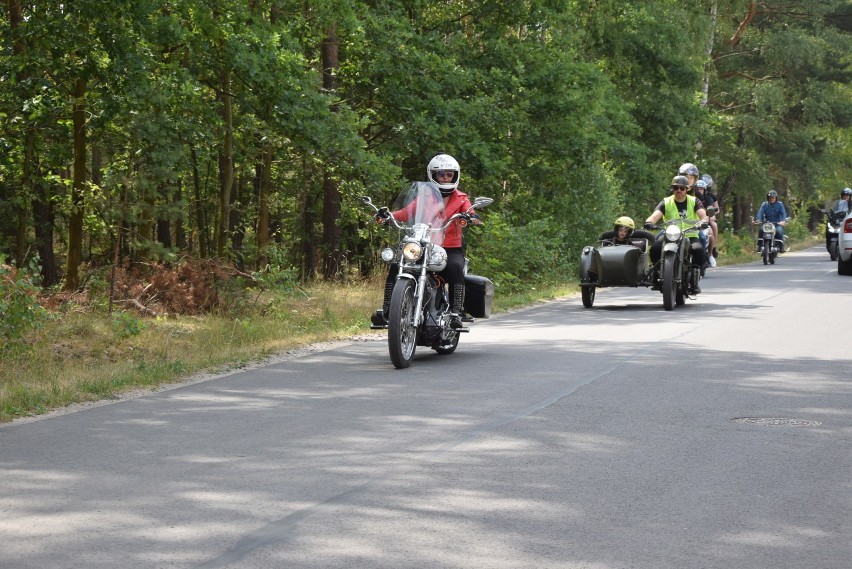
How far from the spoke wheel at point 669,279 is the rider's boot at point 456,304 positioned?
22.6ft

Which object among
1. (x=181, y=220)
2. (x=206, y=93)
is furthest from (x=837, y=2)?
(x=181, y=220)

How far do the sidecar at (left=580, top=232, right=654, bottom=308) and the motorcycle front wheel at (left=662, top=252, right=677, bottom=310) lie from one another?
52 centimetres

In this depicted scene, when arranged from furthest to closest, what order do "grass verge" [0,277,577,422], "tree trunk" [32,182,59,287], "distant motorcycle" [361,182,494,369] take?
"tree trunk" [32,182,59,287]
"distant motorcycle" [361,182,494,369]
"grass verge" [0,277,577,422]

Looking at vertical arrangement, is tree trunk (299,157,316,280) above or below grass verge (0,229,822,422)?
above

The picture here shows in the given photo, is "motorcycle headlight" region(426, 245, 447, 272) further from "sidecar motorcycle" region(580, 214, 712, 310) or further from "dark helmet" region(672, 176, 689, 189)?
"dark helmet" region(672, 176, 689, 189)

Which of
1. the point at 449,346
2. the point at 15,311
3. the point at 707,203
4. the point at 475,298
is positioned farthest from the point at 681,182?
the point at 15,311

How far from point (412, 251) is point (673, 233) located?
26.6 feet

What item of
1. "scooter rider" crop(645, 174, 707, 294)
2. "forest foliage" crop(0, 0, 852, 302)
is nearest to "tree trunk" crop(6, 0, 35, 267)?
"forest foliage" crop(0, 0, 852, 302)

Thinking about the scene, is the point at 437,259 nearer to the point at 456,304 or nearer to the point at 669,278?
the point at 456,304

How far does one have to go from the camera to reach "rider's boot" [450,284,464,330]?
13.9 metres

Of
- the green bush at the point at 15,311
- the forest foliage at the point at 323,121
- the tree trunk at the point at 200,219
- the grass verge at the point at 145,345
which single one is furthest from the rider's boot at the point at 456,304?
the tree trunk at the point at 200,219

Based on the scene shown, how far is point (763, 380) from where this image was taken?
11883 mm

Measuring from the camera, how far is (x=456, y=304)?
13.9 m

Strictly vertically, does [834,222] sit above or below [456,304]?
above
